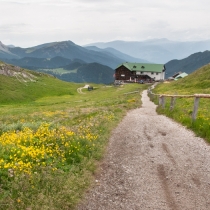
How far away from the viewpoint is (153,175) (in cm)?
884

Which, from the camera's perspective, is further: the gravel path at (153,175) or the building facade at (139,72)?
the building facade at (139,72)

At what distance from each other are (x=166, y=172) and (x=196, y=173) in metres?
1.08

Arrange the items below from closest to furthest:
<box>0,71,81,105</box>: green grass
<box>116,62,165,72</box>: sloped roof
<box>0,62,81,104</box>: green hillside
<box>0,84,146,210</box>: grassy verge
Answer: <box>0,84,146,210</box>: grassy verge → <box>0,71,81,105</box>: green grass → <box>0,62,81,104</box>: green hillside → <box>116,62,165,72</box>: sloped roof

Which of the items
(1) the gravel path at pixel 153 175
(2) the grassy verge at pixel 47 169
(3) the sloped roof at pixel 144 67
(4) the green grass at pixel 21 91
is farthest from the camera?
(3) the sloped roof at pixel 144 67

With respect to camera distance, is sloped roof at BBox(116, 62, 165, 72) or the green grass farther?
sloped roof at BBox(116, 62, 165, 72)

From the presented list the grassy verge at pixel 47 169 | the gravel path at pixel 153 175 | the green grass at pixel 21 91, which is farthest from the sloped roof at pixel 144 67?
the grassy verge at pixel 47 169

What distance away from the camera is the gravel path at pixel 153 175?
7.18 meters

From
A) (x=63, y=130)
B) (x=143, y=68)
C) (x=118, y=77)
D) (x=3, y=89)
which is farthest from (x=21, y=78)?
(x=63, y=130)

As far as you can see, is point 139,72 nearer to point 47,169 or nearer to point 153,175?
point 153,175

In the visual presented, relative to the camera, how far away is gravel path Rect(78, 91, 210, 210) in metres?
7.18

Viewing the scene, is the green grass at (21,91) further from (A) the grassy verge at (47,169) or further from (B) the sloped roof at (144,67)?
(A) the grassy verge at (47,169)

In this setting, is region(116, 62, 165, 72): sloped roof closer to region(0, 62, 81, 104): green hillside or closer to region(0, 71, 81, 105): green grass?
region(0, 62, 81, 104): green hillside

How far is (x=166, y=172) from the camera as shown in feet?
29.7

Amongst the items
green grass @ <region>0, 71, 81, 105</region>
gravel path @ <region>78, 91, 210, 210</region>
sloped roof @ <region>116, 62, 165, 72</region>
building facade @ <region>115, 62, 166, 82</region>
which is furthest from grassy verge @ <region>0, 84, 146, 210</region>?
sloped roof @ <region>116, 62, 165, 72</region>
